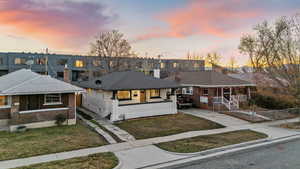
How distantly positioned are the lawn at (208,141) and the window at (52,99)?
8.24 m

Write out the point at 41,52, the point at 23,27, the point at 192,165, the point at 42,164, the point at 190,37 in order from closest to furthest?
the point at 42,164 < the point at 192,165 < the point at 23,27 < the point at 190,37 < the point at 41,52

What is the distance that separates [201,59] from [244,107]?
1658 inches

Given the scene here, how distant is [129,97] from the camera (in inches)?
651

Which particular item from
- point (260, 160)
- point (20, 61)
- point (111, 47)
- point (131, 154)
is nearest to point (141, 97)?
point (131, 154)

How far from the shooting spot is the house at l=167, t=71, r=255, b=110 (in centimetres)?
1964

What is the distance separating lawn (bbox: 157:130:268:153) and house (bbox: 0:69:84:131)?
7635 mm

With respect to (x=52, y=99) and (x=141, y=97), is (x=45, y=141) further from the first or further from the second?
(x=141, y=97)

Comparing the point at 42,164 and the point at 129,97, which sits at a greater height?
the point at 129,97

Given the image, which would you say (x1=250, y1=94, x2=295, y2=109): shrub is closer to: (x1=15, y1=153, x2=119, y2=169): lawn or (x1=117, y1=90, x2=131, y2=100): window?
(x1=117, y1=90, x2=131, y2=100): window

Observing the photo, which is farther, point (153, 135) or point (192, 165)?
point (153, 135)

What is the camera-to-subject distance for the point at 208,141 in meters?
9.72

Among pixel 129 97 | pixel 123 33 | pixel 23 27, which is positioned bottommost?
pixel 129 97

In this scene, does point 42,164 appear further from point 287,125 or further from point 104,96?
point 287,125

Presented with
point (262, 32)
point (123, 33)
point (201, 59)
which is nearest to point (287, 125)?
point (262, 32)
